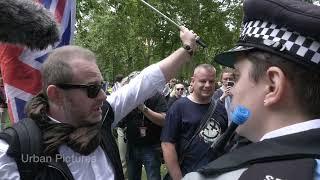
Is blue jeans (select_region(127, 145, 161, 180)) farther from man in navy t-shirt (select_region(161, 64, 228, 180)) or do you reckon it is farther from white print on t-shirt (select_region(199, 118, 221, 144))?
white print on t-shirt (select_region(199, 118, 221, 144))

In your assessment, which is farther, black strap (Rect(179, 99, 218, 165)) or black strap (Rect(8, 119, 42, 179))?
black strap (Rect(179, 99, 218, 165))

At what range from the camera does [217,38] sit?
92.7 ft

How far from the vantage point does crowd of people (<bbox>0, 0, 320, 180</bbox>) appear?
1.23m

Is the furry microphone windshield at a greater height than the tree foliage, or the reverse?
the furry microphone windshield

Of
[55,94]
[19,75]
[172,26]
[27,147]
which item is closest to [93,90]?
[55,94]

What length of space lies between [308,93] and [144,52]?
32.6m

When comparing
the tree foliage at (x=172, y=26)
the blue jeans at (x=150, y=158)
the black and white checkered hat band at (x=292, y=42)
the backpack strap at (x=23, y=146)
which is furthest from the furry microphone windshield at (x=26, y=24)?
the tree foliage at (x=172, y=26)

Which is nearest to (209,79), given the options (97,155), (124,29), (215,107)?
(215,107)

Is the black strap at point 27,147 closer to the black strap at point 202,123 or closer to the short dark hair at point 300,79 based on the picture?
the short dark hair at point 300,79

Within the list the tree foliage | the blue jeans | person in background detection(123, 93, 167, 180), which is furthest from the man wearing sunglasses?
the tree foliage

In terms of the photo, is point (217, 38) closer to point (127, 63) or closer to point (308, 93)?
point (127, 63)

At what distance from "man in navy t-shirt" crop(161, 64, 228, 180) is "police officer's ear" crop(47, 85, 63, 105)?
7.18 feet

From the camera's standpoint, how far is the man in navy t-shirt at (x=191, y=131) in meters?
4.43

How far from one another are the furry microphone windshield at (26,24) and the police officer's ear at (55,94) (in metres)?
0.71
